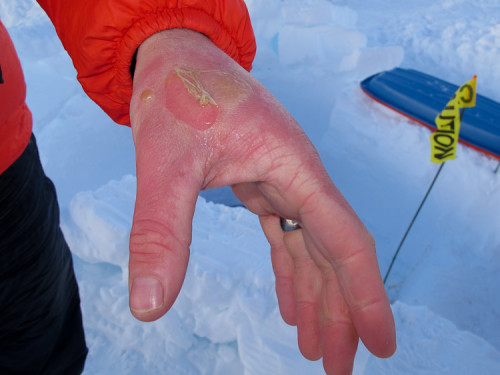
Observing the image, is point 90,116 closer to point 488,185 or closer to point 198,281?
point 198,281

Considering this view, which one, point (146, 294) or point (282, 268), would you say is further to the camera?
point (282, 268)

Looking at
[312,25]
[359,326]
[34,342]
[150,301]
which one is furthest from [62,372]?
[312,25]

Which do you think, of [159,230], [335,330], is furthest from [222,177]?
[335,330]

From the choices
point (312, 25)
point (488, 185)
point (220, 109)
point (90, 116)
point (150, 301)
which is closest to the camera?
point (150, 301)

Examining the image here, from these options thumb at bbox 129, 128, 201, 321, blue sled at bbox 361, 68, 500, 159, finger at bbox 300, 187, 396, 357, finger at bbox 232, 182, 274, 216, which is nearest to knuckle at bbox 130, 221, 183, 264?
thumb at bbox 129, 128, 201, 321

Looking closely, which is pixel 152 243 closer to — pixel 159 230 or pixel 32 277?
pixel 159 230
